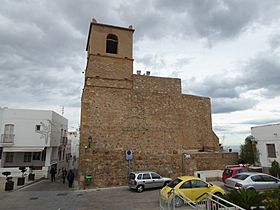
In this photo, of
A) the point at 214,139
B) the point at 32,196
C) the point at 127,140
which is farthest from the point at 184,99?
the point at 32,196

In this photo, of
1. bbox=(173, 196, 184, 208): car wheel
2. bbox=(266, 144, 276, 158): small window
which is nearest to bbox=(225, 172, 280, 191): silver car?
bbox=(173, 196, 184, 208): car wheel

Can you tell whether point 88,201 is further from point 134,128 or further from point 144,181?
point 134,128

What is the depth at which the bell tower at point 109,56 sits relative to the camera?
1691 centimetres

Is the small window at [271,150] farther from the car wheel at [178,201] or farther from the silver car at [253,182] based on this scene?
the car wheel at [178,201]

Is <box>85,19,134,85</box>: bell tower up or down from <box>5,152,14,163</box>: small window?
up

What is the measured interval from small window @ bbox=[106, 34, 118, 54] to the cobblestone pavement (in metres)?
11.3

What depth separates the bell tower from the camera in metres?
16.9

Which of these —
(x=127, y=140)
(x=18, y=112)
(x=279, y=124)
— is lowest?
(x=127, y=140)

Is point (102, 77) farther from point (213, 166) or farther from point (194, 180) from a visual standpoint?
point (213, 166)

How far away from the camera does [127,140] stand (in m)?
16.8

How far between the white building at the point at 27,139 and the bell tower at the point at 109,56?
11856 mm

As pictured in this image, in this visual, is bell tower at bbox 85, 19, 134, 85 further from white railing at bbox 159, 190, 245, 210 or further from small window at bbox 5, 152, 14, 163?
small window at bbox 5, 152, 14, 163

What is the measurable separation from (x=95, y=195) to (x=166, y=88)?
410 inches

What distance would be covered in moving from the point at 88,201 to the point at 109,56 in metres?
11.0
